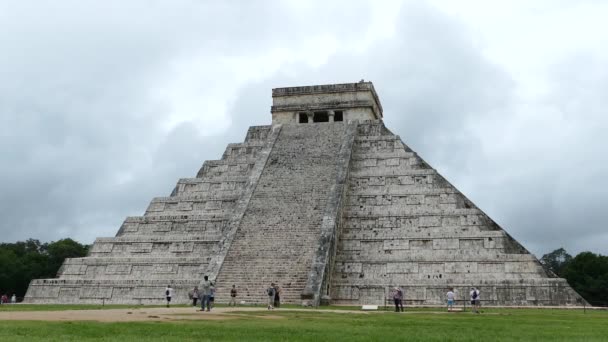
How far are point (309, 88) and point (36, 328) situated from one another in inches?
937

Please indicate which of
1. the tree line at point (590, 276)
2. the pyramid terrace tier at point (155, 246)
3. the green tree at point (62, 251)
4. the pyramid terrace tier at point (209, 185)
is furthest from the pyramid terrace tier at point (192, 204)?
the green tree at point (62, 251)

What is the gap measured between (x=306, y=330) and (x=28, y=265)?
49666 mm

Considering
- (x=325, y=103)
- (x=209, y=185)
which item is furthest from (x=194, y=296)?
(x=325, y=103)

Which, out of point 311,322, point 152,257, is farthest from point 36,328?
point 152,257

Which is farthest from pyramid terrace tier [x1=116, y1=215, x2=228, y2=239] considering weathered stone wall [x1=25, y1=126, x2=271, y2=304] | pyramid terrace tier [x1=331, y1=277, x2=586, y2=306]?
pyramid terrace tier [x1=331, y1=277, x2=586, y2=306]

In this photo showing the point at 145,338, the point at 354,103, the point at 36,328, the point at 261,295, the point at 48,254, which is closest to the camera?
the point at 145,338

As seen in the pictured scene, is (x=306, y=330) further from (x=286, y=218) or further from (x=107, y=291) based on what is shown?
(x=107, y=291)

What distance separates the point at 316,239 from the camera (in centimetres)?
2286

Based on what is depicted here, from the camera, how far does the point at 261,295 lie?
20766 millimetres

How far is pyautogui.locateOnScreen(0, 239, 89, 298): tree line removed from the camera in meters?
51.2

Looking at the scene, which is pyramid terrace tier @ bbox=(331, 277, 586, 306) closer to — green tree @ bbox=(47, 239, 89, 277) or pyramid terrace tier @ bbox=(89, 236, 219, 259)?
pyramid terrace tier @ bbox=(89, 236, 219, 259)

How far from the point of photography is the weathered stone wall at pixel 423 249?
21.1 metres

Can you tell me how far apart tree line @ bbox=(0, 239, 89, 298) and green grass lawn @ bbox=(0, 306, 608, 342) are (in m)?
44.0

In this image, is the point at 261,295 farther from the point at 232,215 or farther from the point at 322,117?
the point at 322,117
